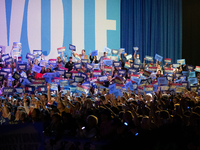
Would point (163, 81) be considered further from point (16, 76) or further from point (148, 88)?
point (16, 76)

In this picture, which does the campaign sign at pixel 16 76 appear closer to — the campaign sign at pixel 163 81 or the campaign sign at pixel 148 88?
the campaign sign at pixel 148 88

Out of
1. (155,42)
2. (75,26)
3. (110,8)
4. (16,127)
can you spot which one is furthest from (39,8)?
(16,127)

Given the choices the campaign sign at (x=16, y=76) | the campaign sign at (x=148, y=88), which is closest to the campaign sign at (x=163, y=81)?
the campaign sign at (x=148, y=88)

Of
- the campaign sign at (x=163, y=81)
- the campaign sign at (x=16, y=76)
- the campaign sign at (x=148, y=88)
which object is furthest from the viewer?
the campaign sign at (x=16, y=76)

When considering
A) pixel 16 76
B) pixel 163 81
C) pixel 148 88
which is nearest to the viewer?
pixel 148 88

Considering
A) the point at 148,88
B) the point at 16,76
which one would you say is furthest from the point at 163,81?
the point at 16,76

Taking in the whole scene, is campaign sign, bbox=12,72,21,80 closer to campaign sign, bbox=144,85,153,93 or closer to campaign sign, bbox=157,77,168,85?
campaign sign, bbox=144,85,153,93

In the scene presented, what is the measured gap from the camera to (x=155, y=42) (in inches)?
698

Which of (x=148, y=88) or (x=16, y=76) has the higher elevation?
(x=16, y=76)

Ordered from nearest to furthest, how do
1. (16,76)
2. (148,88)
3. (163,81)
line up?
(148,88) < (163,81) < (16,76)

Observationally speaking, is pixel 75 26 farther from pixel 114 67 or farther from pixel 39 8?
pixel 114 67

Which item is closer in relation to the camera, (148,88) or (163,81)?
(148,88)

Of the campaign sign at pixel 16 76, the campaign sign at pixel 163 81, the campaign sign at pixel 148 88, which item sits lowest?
the campaign sign at pixel 148 88

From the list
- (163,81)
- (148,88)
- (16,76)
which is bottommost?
(148,88)
